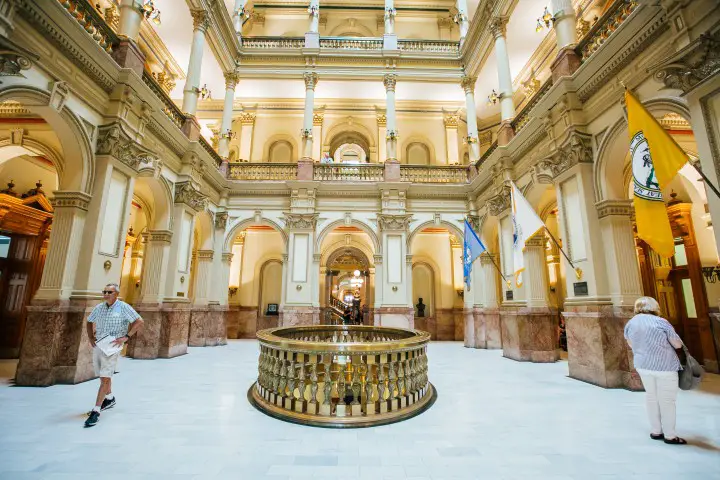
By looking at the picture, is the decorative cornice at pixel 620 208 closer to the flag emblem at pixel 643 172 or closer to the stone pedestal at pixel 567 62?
the flag emblem at pixel 643 172

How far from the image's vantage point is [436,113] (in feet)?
52.2

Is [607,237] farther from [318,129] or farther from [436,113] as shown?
[318,129]

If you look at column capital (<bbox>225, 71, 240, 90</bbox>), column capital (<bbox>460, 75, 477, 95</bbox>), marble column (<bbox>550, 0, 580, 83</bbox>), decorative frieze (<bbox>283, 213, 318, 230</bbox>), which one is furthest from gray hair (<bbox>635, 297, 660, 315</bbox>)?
column capital (<bbox>225, 71, 240, 90</bbox>)

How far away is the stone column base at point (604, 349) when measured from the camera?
18.6ft

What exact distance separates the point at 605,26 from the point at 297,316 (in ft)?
35.5

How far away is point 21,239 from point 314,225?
8.01m

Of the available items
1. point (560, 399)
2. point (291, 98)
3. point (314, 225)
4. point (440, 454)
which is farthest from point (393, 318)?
point (291, 98)

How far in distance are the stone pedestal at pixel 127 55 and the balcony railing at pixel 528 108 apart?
894 cm

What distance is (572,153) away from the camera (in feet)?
22.1

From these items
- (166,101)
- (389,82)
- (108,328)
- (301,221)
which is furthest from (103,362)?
(389,82)

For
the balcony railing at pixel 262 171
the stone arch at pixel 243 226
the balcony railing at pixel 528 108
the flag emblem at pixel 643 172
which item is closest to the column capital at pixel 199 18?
the balcony railing at pixel 262 171

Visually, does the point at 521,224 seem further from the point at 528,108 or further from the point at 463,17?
the point at 463,17

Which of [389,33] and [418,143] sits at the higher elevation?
[389,33]

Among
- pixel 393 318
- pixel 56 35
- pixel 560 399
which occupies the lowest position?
pixel 560 399
